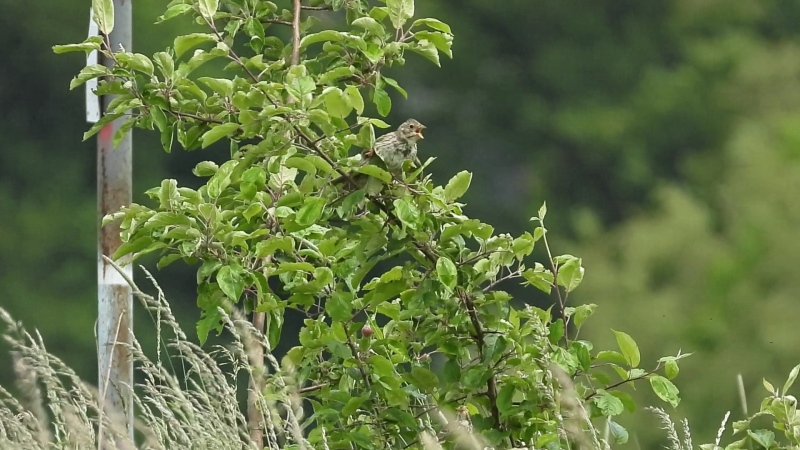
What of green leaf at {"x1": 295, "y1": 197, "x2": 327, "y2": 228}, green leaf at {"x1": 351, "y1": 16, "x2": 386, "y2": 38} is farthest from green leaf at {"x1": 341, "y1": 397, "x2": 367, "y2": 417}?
green leaf at {"x1": 351, "y1": 16, "x2": 386, "y2": 38}

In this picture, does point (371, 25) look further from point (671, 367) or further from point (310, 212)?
point (671, 367)

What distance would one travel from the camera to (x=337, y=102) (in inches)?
92.5

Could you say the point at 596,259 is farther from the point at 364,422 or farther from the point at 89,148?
the point at 364,422

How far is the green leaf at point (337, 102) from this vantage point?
233 cm

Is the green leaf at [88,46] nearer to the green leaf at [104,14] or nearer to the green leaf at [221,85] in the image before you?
the green leaf at [104,14]

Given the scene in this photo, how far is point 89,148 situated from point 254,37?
13.3 meters

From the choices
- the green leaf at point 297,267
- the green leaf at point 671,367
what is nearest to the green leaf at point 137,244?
the green leaf at point 297,267

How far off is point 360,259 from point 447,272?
21 centimetres

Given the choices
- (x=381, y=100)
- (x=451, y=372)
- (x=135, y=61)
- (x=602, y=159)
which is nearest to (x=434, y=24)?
(x=381, y=100)

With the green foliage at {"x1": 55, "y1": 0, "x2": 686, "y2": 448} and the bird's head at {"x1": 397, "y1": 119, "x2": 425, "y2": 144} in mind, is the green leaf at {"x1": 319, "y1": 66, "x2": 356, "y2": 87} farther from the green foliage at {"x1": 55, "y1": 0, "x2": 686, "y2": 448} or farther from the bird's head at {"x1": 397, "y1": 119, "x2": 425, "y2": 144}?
the bird's head at {"x1": 397, "y1": 119, "x2": 425, "y2": 144}

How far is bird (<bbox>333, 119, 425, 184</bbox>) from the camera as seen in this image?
2.41 meters

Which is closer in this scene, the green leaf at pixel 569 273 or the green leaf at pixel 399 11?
the green leaf at pixel 569 273

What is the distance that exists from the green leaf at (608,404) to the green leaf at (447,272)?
0.36 m

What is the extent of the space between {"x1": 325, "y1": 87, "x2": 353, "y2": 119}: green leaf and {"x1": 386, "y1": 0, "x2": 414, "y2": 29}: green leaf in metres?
0.40
